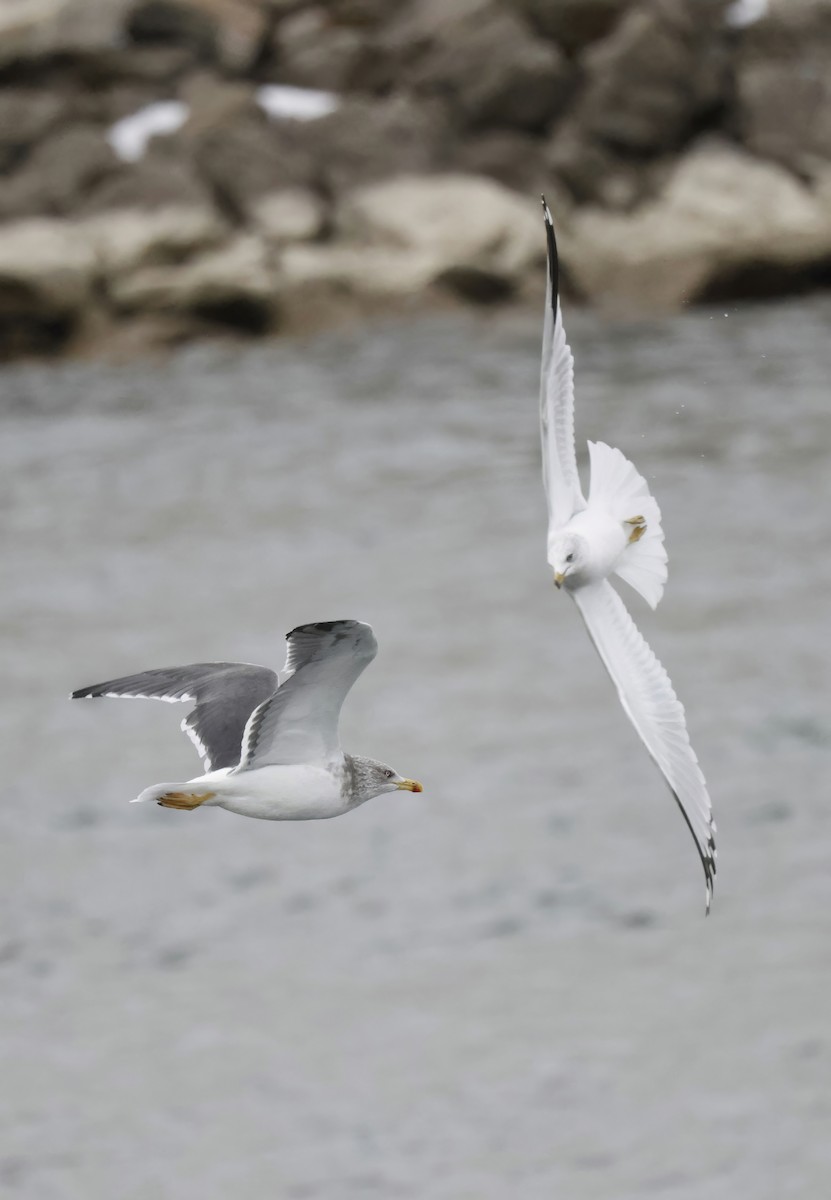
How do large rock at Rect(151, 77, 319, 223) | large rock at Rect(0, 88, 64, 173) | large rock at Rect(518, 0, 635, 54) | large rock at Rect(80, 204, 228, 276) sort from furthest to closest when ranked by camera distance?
large rock at Rect(518, 0, 635, 54) → large rock at Rect(0, 88, 64, 173) → large rock at Rect(151, 77, 319, 223) → large rock at Rect(80, 204, 228, 276)

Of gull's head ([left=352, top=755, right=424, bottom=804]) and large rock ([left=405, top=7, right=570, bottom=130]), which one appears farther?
large rock ([left=405, top=7, right=570, bottom=130])

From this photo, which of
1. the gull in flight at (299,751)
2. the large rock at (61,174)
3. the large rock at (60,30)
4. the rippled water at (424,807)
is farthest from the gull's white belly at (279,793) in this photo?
the large rock at (60,30)

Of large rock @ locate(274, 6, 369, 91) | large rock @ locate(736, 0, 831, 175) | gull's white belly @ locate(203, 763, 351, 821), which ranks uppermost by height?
large rock @ locate(274, 6, 369, 91)

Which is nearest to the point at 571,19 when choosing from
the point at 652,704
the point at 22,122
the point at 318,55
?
the point at 318,55

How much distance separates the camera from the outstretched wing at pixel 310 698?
237 inches

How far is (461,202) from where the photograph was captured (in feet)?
128

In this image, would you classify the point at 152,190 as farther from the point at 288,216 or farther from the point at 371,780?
the point at 371,780

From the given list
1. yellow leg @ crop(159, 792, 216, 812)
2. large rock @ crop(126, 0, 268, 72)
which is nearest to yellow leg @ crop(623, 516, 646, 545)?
yellow leg @ crop(159, 792, 216, 812)

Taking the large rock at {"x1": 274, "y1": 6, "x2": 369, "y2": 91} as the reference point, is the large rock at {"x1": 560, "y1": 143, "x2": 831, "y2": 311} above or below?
below

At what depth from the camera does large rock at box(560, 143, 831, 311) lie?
3981cm

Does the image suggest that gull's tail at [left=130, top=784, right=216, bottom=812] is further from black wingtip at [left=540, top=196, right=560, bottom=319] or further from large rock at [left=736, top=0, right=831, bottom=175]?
large rock at [left=736, top=0, right=831, bottom=175]

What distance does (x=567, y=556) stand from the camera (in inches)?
277

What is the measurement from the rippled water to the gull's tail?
17.3m

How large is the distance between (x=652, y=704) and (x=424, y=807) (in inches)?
1028
